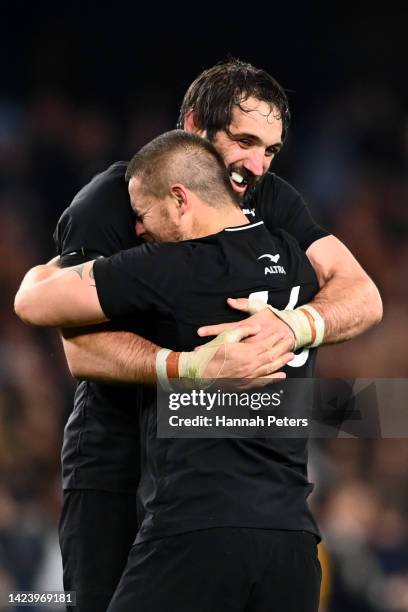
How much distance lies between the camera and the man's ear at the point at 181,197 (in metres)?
2.27

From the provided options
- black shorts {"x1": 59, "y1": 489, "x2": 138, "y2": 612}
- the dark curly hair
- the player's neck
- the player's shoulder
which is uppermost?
the dark curly hair

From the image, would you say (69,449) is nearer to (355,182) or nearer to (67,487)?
(67,487)

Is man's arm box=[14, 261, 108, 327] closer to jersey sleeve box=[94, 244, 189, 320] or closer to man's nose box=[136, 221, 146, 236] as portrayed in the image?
jersey sleeve box=[94, 244, 189, 320]

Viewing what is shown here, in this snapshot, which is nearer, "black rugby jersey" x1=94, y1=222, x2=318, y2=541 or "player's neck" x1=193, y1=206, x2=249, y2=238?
"black rugby jersey" x1=94, y1=222, x2=318, y2=541

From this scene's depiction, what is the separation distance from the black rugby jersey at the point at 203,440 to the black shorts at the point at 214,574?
0.03 m

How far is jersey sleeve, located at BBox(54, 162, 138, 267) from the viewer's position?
2422mm

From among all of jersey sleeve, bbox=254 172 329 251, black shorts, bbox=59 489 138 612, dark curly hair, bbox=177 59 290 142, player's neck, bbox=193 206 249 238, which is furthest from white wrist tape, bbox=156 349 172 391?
dark curly hair, bbox=177 59 290 142

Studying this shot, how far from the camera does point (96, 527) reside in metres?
2.60

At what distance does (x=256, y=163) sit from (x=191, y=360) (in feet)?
2.51

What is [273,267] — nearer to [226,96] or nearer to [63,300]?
[63,300]

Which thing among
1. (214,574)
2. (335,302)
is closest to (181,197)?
(335,302)

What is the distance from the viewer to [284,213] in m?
2.77

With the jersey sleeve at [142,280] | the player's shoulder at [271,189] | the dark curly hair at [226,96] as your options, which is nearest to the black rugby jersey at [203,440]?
the jersey sleeve at [142,280]

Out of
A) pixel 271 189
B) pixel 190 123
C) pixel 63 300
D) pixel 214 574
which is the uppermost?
pixel 190 123
